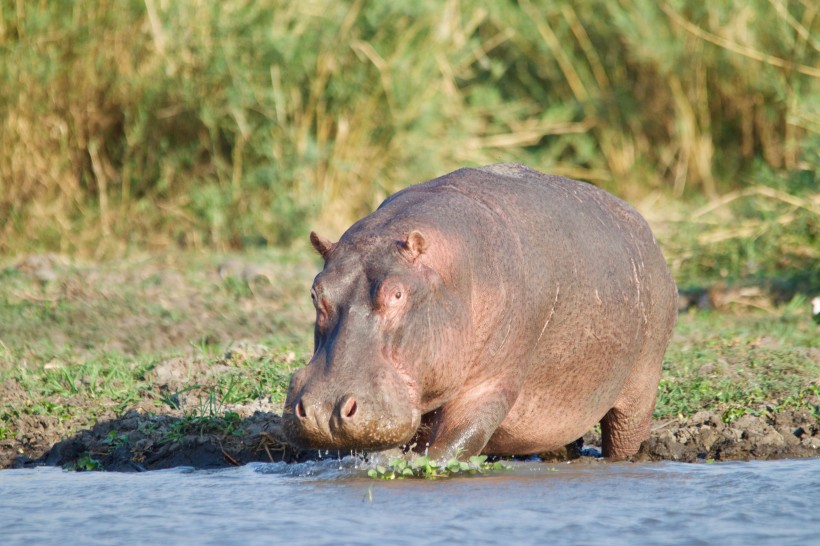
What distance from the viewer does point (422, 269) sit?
13.2ft

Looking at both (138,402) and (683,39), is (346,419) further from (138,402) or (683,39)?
(683,39)

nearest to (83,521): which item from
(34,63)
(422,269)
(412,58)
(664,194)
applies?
(422,269)

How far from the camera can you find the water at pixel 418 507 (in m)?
3.64

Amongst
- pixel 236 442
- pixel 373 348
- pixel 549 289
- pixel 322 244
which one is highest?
pixel 322 244

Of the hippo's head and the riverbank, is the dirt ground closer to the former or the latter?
the riverbank

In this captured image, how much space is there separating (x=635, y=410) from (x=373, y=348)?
4.97 ft

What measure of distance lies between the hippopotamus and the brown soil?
0.81 feet

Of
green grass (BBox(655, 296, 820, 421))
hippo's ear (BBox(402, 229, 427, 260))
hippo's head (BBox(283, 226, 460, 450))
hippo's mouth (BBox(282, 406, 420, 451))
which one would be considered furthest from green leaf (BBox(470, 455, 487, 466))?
green grass (BBox(655, 296, 820, 421))

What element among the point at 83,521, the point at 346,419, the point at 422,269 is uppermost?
the point at 422,269

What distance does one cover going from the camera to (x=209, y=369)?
5.82 m

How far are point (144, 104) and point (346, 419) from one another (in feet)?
21.0

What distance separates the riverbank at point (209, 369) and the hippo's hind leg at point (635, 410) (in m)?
0.09

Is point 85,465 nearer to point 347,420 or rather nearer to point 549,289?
point 347,420

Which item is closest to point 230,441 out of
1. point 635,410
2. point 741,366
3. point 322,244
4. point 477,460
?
point 322,244
